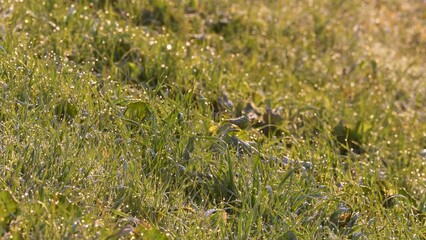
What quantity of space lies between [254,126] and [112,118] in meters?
1.06

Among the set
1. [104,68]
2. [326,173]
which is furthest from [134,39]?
[326,173]

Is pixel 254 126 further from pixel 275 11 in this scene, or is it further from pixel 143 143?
pixel 275 11

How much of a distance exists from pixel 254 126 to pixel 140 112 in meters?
0.94

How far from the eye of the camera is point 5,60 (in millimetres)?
3584

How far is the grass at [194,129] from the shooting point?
292cm

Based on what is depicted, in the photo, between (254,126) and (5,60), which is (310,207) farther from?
(5,60)

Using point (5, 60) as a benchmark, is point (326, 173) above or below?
below

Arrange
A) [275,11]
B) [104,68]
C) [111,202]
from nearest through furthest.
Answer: [111,202] → [104,68] → [275,11]

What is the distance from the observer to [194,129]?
3.52 meters

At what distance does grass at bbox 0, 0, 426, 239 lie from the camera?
9.57 feet

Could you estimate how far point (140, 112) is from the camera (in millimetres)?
3543

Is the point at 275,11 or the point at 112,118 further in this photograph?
the point at 275,11

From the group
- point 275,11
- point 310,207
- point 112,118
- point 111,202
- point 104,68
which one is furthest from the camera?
point 275,11

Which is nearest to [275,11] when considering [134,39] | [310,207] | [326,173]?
[134,39]
